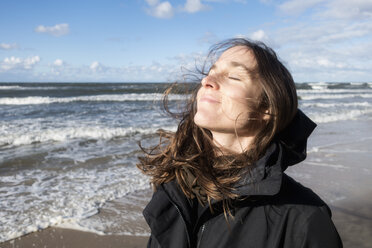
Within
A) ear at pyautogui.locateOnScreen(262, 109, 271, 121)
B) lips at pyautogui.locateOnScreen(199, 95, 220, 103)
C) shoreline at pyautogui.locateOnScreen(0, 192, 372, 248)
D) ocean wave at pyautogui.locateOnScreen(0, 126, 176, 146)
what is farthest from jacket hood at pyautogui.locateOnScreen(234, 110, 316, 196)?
ocean wave at pyautogui.locateOnScreen(0, 126, 176, 146)

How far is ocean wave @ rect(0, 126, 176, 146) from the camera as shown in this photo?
9102 mm

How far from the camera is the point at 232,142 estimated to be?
183cm

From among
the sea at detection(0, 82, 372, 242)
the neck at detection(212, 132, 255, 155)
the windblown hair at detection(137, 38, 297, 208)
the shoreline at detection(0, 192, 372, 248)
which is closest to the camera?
the windblown hair at detection(137, 38, 297, 208)

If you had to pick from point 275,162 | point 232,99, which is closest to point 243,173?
point 275,162

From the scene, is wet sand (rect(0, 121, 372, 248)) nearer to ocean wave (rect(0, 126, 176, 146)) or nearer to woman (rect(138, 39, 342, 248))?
woman (rect(138, 39, 342, 248))

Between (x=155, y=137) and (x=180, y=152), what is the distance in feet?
27.3

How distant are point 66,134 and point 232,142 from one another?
9124mm

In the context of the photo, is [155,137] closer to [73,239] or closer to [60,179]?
[60,179]

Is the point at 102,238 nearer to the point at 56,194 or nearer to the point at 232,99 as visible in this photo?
the point at 56,194

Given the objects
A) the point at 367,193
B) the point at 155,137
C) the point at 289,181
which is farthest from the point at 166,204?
the point at 155,137

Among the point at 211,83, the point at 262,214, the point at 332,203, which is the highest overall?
the point at 211,83

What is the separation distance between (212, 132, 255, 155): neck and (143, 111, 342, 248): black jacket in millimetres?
220

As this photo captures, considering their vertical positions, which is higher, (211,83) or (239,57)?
(239,57)

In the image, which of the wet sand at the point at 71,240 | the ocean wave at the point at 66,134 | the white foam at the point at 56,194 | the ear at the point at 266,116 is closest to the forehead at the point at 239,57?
the ear at the point at 266,116
